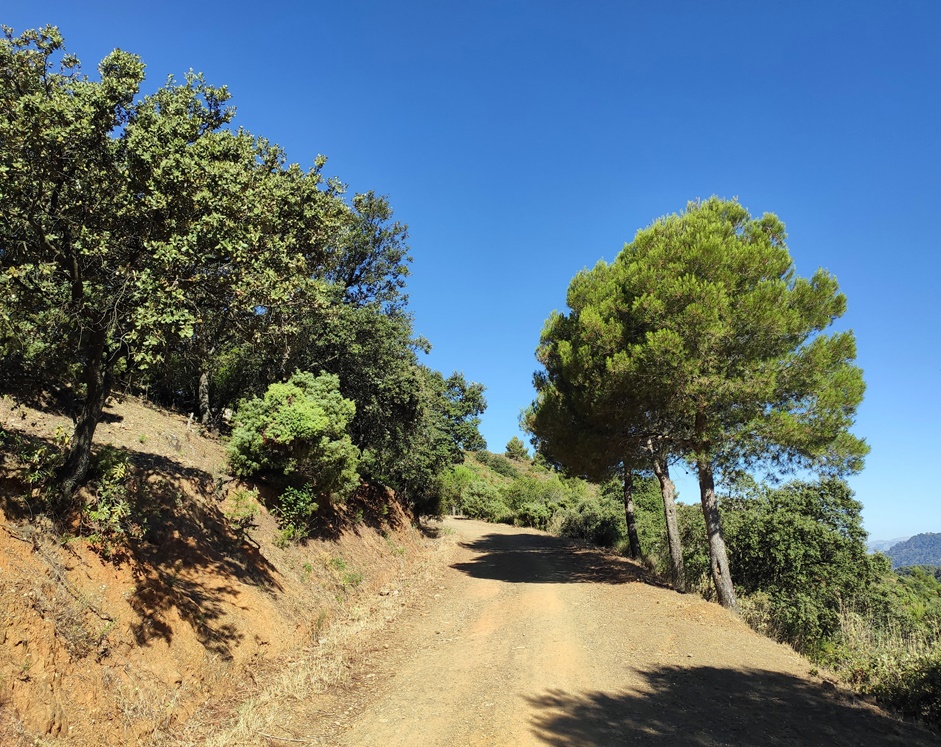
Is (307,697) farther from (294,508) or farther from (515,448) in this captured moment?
(515,448)

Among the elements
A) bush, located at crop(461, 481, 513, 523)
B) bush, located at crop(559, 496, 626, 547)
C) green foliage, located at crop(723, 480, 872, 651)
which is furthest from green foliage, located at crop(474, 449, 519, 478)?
green foliage, located at crop(723, 480, 872, 651)

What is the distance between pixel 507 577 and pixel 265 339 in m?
11.6

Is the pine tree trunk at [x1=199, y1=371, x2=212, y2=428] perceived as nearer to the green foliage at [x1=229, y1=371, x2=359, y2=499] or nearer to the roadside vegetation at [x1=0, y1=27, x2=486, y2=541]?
the green foliage at [x1=229, y1=371, x2=359, y2=499]

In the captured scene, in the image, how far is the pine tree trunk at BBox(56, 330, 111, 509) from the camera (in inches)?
279

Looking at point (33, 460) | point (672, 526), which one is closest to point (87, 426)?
point (33, 460)

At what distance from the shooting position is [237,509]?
36.2 feet

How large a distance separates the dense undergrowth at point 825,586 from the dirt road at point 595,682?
75 cm

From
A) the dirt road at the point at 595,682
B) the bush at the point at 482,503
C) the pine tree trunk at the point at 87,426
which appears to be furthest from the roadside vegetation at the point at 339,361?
the bush at the point at 482,503

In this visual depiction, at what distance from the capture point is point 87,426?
7.43 metres

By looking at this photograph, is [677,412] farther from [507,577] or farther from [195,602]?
[195,602]

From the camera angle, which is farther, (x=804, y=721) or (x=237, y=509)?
(x=237, y=509)

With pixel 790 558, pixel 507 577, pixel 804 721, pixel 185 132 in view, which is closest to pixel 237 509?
pixel 185 132

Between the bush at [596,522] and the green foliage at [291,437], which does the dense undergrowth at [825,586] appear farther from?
the green foliage at [291,437]

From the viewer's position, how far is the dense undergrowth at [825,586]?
Answer: 779 centimetres
